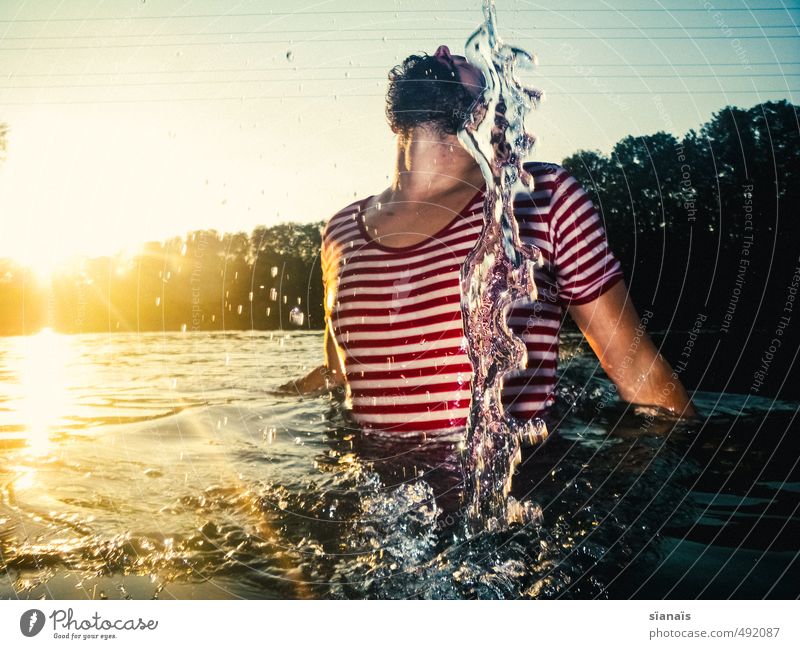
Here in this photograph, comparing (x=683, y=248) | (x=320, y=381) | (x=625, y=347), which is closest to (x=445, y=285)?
(x=625, y=347)

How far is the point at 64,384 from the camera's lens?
3.11 meters

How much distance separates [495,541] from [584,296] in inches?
22.3

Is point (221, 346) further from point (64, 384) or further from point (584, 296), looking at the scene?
point (584, 296)

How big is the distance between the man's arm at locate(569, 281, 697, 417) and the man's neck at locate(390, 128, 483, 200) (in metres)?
0.39

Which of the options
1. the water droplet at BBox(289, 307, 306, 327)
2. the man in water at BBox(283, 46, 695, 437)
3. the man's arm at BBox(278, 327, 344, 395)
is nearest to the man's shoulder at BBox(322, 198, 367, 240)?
the man in water at BBox(283, 46, 695, 437)

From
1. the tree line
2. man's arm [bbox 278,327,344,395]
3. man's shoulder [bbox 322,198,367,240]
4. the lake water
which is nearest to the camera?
the lake water

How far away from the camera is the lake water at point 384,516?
0.96 m

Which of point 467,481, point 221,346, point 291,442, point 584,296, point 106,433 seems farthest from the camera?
point 221,346

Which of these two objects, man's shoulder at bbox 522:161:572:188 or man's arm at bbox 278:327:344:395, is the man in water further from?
man's arm at bbox 278:327:344:395

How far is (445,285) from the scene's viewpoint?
1281 mm

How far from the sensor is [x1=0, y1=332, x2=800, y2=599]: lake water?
0.96 meters

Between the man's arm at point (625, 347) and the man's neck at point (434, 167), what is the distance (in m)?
0.39

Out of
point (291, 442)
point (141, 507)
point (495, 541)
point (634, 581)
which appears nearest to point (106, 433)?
point (291, 442)

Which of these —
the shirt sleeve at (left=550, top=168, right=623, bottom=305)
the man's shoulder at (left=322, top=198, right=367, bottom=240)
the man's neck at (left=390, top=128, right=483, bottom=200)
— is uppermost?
the man's neck at (left=390, top=128, right=483, bottom=200)
